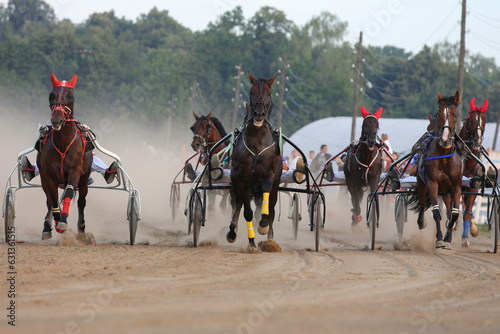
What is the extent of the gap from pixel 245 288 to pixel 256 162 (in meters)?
3.27

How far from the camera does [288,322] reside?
4.21 m

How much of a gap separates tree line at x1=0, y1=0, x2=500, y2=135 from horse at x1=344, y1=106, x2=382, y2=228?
4148cm

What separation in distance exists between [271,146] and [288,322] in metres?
4.61

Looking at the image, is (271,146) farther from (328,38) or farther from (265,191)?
(328,38)

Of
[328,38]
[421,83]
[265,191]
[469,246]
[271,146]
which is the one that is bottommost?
[469,246]

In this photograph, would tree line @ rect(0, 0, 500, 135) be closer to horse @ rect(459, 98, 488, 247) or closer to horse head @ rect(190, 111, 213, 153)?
horse head @ rect(190, 111, 213, 153)

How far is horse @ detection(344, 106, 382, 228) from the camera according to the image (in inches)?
479

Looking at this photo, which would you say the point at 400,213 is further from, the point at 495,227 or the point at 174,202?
the point at 174,202

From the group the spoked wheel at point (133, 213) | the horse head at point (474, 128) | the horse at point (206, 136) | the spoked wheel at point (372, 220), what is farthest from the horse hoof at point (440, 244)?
the horse at point (206, 136)

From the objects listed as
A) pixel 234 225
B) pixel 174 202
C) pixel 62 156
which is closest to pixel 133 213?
pixel 62 156

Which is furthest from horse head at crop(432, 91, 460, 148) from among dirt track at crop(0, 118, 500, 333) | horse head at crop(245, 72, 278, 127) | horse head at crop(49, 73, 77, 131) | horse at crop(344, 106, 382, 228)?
horse head at crop(49, 73, 77, 131)

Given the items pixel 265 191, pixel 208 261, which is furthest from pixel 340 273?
pixel 265 191

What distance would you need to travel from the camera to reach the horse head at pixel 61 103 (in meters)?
8.28

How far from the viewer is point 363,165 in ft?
40.5
